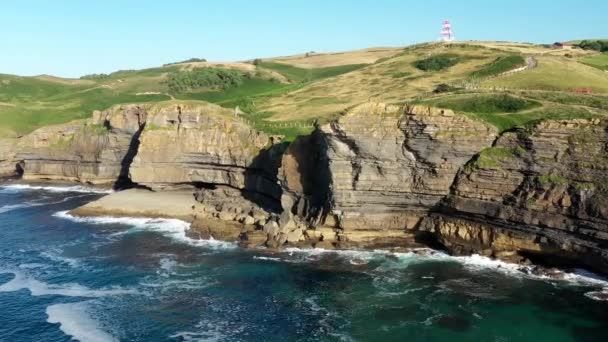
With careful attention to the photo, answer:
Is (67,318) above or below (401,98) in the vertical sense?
below

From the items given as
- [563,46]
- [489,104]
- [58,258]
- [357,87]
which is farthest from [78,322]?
[563,46]

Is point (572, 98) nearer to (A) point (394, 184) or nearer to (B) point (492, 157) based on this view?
(B) point (492, 157)

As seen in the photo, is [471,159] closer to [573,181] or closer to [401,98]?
[573,181]

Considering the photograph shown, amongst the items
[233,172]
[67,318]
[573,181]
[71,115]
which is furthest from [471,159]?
[71,115]

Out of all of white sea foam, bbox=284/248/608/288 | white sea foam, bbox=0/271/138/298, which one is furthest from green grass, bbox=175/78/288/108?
white sea foam, bbox=0/271/138/298

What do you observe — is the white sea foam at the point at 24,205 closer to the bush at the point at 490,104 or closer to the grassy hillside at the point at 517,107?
the grassy hillside at the point at 517,107

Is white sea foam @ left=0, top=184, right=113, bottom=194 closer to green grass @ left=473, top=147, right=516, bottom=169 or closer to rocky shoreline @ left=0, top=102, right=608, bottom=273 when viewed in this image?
rocky shoreline @ left=0, top=102, right=608, bottom=273
